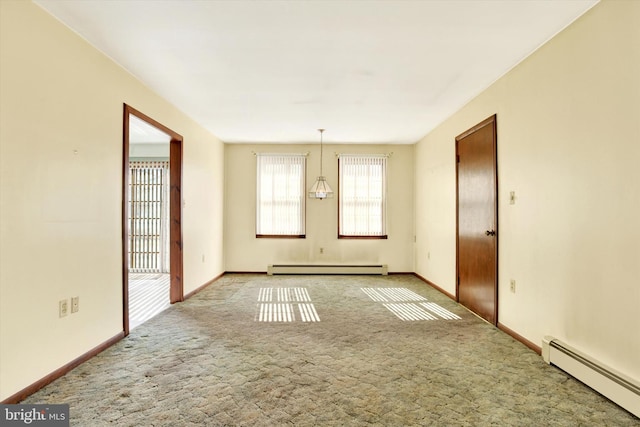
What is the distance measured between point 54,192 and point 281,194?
4.29 metres

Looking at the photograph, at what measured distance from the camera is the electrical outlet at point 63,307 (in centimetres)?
235

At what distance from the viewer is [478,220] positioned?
3811mm

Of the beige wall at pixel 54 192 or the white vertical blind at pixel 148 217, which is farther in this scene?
the white vertical blind at pixel 148 217

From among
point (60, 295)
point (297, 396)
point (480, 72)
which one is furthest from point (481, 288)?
point (60, 295)

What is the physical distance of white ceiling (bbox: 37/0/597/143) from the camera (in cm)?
221

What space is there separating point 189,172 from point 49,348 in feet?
9.37

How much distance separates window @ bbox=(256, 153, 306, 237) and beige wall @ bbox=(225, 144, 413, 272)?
14cm

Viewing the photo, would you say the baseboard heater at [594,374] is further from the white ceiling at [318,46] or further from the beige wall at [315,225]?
the beige wall at [315,225]

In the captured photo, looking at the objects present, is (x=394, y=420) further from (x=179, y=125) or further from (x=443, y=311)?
(x=179, y=125)

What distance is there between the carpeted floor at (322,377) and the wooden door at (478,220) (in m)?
0.36

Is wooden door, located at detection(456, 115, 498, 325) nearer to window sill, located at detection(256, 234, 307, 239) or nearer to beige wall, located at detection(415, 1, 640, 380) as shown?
beige wall, located at detection(415, 1, 640, 380)

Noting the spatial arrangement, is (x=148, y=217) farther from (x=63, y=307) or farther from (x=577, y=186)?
(x=577, y=186)

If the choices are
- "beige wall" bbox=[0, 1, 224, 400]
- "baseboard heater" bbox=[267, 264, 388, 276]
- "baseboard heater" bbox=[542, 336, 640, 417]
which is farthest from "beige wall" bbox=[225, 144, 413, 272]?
"baseboard heater" bbox=[542, 336, 640, 417]

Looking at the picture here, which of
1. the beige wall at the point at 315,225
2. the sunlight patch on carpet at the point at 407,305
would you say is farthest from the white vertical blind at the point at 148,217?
the sunlight patch on carpet at the point at 407,305
